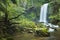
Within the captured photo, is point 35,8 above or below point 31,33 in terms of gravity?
above

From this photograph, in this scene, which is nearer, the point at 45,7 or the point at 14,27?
the point at 14,27

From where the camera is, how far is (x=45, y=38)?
13094 millimetres

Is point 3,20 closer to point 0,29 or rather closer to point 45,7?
point 0,29

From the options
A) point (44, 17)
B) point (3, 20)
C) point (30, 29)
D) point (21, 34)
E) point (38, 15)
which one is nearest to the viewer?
point (3, 20)

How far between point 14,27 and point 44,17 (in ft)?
47.8

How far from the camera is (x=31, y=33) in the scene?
15273 millimetres

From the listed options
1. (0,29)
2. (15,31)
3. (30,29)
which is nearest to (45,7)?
(30,29)

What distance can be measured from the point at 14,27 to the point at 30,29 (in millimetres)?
2412

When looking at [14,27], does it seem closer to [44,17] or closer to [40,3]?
[44,17]

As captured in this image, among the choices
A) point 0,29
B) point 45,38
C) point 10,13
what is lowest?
point 45,38

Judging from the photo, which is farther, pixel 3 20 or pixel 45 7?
pixel 45 7

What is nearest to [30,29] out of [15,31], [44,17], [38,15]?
[15,31]

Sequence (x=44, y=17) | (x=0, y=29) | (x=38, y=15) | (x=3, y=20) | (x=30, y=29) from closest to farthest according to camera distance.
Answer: (x=0, y=29) → (x=3, y=20) → (x=30, y=29) → (x=44, y=17) → (x=38, y=15)

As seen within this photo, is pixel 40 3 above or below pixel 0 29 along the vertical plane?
above
